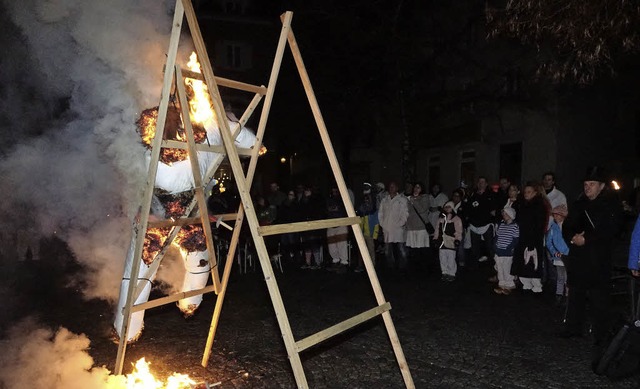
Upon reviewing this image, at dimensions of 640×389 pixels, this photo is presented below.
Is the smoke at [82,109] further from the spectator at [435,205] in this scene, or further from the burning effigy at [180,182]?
the spectator at [435,205]

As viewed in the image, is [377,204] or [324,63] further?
[324,63]

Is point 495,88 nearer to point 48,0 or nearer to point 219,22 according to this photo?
point 48,0

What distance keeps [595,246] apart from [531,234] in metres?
2.05

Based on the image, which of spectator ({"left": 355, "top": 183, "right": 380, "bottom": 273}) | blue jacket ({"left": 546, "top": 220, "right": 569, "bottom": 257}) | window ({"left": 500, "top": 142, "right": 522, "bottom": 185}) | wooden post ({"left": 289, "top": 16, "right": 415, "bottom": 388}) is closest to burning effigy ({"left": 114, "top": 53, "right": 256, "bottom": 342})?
wooden post ({"left": 289, "top": 16, "right": 415, "bottom": 388})

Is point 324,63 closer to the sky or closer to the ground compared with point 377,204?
closer to the sky

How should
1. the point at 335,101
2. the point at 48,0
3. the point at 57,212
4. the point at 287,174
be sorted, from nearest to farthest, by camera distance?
the point at 48,0
the point at 57,212
the point at 335,101
the point at 287,174

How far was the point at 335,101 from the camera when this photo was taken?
53.2 feet

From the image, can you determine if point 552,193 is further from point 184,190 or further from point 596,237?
point 184,190

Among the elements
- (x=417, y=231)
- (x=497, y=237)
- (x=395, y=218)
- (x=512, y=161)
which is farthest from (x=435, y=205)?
(x=512, y=161)

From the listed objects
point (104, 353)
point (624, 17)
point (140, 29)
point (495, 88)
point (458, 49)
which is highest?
point (458, 49)

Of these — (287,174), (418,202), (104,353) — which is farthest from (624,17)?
(287,174)

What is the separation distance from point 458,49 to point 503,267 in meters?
9.43

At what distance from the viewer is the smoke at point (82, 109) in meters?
4.07

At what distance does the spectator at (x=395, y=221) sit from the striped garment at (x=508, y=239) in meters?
2.28
